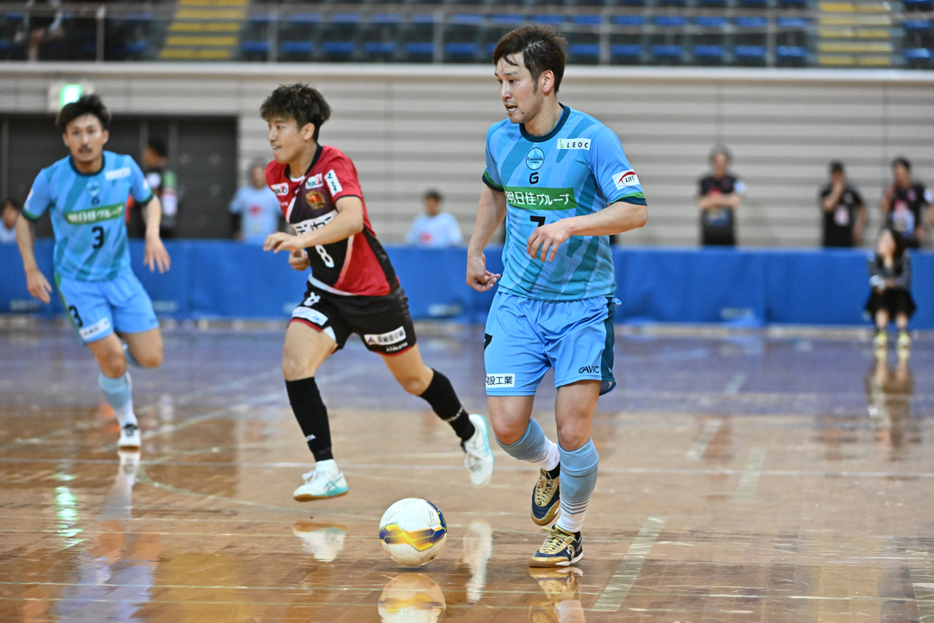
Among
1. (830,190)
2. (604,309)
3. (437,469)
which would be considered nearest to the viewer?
(604,309)

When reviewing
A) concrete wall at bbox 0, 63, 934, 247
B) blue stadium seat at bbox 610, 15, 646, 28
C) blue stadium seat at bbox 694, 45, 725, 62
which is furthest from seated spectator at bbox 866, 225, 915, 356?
blue stadium seat at bbox 610, 15, 646, 28

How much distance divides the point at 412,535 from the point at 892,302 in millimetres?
12111

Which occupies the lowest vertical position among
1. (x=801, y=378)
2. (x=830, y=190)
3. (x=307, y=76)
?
(x=801, y=378)

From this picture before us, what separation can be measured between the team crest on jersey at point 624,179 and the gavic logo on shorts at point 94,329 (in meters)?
4.16

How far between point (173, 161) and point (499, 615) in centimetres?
2084

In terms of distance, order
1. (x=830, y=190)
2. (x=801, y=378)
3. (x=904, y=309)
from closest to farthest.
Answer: (x=801, y=378), (x=904, y=309), (x=830, y=190)

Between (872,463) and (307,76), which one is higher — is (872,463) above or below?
below

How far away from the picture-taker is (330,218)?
5672 millimetres

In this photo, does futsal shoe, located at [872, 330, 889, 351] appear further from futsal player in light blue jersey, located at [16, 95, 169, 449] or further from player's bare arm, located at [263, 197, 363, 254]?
player's bare arm, located at [263, 197, 363, 254]

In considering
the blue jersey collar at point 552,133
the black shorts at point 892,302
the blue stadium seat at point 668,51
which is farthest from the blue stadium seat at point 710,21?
the blue jersey collar at point 552,133

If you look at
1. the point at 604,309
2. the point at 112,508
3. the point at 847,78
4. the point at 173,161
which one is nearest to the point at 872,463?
the point at 604,309

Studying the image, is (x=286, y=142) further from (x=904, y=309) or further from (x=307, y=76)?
(x=307, y=76)

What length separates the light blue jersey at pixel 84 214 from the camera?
24.0 feet

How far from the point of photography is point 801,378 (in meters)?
11.1
